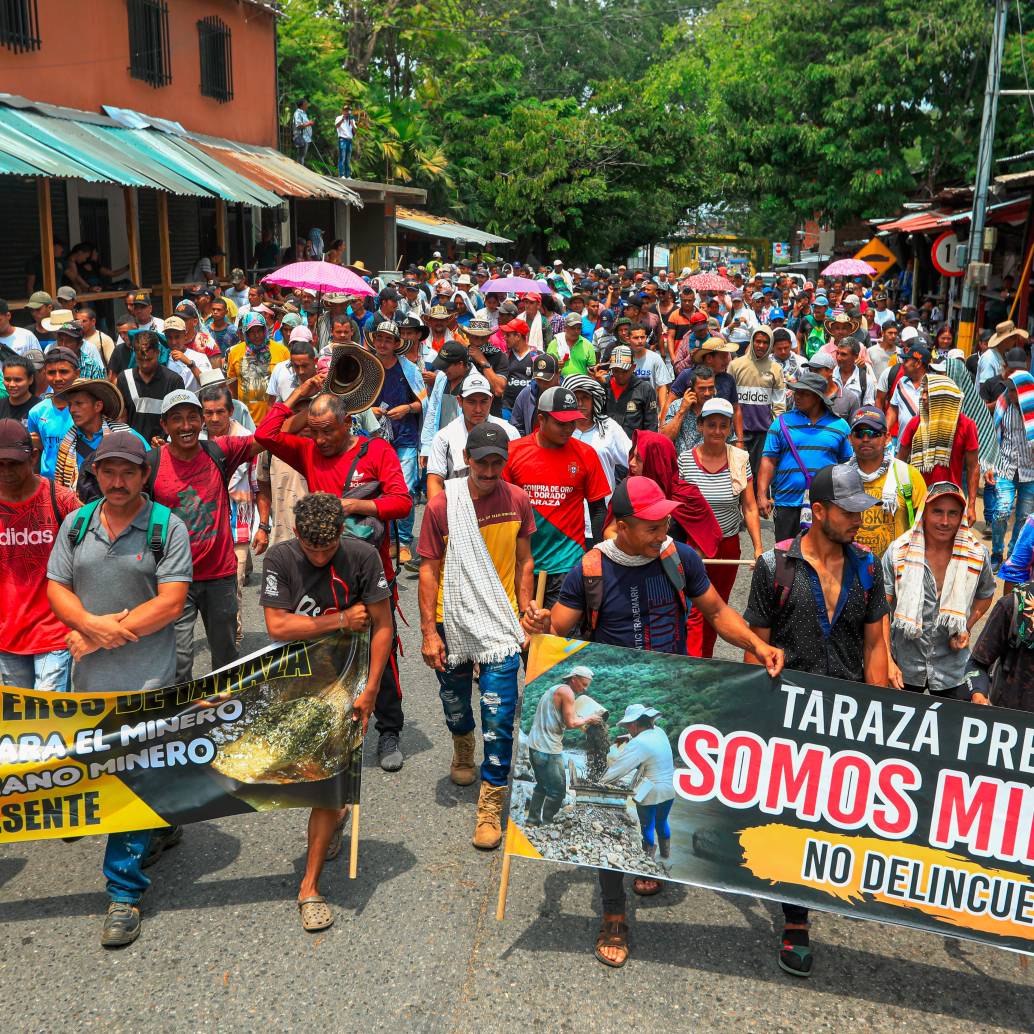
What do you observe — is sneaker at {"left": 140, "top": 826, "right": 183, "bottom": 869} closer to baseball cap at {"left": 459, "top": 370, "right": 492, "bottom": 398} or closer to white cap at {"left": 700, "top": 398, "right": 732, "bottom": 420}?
baseball cap at {"left": 459, "top": 370, "right": 492, "bottom": 398}

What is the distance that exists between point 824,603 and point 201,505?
10.1 feet

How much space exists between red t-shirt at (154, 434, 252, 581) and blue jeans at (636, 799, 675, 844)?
2569 mm

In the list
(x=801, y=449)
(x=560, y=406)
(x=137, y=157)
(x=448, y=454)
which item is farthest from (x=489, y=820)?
(x=137, y=157)

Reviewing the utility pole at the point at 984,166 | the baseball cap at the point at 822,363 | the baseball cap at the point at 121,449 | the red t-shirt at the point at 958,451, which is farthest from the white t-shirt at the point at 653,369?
the utility pole at the point at 984,166

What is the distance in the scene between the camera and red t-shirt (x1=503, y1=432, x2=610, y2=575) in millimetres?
6008

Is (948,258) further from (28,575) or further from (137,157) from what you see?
(28,575)

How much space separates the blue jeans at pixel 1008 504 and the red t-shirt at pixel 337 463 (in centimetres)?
543

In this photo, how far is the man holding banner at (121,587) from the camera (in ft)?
14.9

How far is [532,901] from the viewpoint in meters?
4.73

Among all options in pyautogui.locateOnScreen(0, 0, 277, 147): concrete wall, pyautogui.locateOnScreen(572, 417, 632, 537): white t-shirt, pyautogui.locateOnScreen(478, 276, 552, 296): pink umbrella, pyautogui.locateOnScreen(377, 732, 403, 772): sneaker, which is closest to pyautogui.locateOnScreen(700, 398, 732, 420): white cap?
pyautogui.locateOnScreen(572, 417, 632, 537): white t-shirt

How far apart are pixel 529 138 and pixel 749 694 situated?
3815 centimetres

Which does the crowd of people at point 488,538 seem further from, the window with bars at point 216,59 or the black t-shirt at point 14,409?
the window with bars at point 216,59

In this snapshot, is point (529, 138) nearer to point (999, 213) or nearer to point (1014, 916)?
point (999, 213)

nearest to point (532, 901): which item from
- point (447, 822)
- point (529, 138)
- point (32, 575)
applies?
point (447, 822)
